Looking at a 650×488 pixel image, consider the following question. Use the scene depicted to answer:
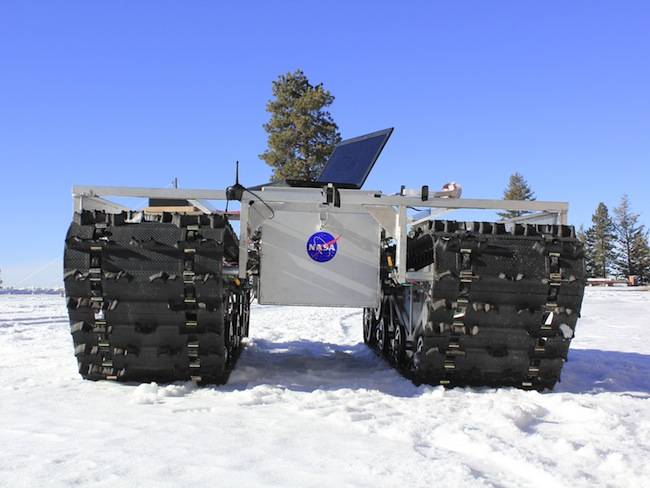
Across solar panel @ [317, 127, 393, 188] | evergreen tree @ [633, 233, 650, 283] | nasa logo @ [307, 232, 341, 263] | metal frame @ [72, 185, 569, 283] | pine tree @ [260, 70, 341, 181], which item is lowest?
evergreen tree @ [633, 233, 650, 283]

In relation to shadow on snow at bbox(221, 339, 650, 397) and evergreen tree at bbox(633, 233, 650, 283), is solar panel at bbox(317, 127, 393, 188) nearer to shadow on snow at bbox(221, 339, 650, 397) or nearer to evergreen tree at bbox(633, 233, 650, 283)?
shadow on snow at bbox(221, 339, 650, 397)

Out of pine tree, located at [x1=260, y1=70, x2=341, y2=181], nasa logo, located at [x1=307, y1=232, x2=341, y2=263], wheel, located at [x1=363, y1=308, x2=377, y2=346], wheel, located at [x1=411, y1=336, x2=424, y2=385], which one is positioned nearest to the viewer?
Answer: wheel, located at [x1=411, y1=336, x2=424, y2=385]

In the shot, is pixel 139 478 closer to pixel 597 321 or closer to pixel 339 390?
pixel 339 390

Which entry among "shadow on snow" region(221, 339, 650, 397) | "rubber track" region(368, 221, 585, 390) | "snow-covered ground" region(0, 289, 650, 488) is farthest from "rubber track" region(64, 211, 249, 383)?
"rubber track" region(368, 221, 585, 390)

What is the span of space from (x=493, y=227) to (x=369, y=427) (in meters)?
2.25

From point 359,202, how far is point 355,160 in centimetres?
194

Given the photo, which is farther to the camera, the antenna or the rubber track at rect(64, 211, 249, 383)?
the antenna

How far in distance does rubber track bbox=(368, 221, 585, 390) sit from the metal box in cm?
75

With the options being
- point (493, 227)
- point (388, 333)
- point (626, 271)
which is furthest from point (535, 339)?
point (626, 271)

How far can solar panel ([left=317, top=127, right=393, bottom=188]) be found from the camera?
705cm

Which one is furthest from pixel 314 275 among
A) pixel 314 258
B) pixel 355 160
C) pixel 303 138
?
pixel 303 138

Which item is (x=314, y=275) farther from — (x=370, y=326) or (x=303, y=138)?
(x=303, y=138)

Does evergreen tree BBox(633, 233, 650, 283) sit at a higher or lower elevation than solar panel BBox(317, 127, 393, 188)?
lower

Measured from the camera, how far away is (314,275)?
5.92 m
